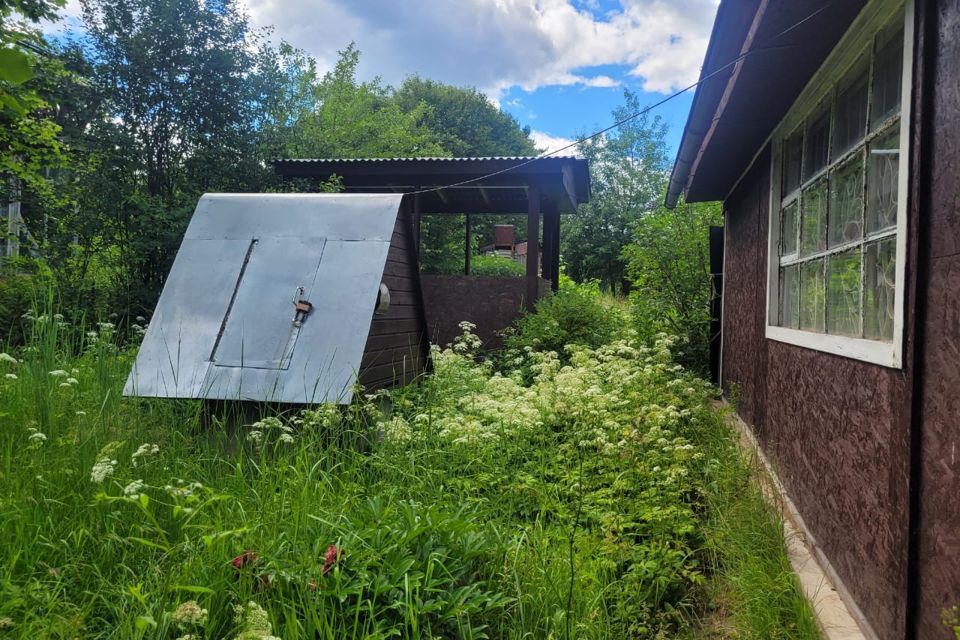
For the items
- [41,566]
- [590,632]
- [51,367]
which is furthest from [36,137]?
[590,632]

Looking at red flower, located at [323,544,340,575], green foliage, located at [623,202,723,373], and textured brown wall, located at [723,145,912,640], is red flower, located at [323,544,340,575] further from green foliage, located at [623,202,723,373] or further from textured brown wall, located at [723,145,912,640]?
green foliage, located at [623,202,723,373]

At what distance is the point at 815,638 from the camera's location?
6.69 feet

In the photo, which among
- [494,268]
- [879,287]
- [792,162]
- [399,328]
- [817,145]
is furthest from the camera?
[494,268]

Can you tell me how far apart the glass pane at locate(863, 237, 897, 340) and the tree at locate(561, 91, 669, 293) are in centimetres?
1917

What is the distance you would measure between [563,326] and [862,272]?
5516mm

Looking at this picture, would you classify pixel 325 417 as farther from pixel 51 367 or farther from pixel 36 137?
pixel 36 137

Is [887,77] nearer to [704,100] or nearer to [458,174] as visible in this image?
[704,100]

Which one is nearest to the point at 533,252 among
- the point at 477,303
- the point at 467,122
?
the point at 477,303

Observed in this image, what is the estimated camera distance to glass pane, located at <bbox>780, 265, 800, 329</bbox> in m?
3.53

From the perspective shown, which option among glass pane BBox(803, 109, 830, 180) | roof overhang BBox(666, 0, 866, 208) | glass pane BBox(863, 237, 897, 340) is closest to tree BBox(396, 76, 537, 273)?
roof overhang BBox(666, 0, 866, 208)

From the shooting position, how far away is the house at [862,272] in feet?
5.53

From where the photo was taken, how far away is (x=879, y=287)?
220 cm

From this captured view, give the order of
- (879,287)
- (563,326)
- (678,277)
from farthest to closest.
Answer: (678,277) < (563,326) < (879,287)

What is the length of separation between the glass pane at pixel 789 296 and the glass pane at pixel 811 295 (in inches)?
5.1
